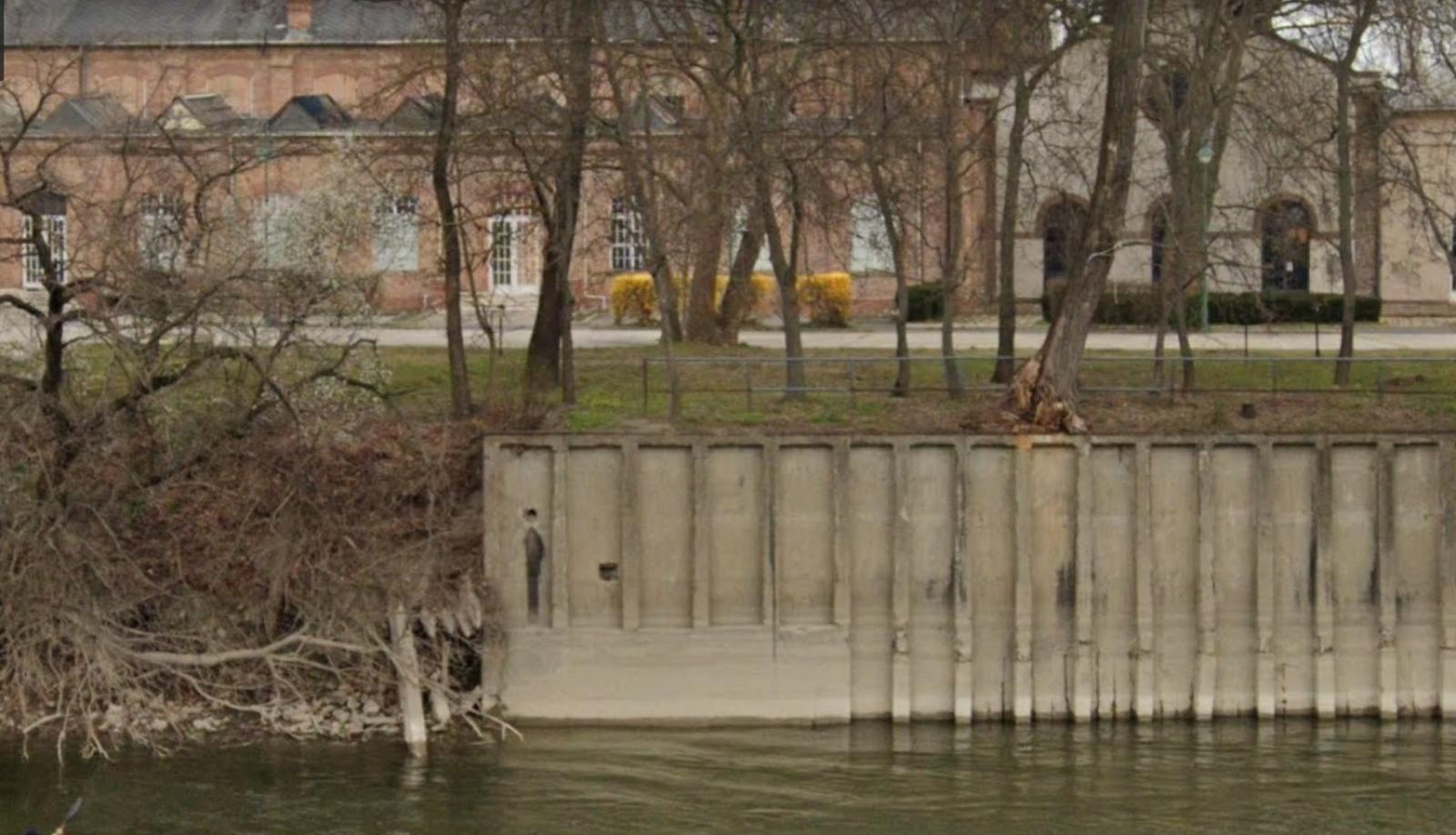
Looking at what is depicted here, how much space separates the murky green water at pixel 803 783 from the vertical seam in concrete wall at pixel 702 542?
1619 millimetres

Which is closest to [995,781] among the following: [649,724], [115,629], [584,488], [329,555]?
[649,724]

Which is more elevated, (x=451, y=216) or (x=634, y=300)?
(x=451, y=216)

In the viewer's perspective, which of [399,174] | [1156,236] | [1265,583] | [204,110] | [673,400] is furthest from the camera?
[204,110]

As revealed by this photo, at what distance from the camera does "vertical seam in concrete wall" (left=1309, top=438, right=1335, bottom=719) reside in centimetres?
3117

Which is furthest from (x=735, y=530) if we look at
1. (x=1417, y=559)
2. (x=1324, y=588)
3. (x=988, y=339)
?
(x=988, y=339)

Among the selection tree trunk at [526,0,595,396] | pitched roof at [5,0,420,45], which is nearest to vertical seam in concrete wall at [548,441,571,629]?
tree trunk at [526,0,595,396]

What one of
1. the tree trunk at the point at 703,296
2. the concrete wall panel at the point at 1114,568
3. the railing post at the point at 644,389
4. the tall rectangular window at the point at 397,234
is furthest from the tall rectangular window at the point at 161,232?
the concrete wall panel at the point at 1114,568

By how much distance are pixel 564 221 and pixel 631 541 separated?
22.8ft

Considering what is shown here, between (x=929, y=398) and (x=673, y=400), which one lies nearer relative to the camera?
(x=673, y=400)

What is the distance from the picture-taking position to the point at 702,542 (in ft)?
103

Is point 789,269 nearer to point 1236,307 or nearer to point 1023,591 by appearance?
point 1023,591

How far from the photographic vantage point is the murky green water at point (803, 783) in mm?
26375

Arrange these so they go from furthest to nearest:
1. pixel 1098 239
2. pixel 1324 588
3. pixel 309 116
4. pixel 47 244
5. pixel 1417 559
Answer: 1. pixel 309 116
2. pixel 1098 239
3. pixel 1417 559
4. pixel 1324 588
5. pixel 47 244

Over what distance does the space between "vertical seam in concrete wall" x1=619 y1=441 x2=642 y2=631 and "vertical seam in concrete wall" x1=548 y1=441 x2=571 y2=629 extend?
703 mm
